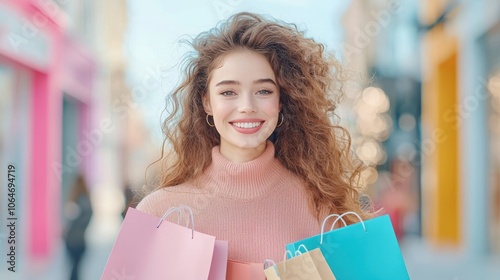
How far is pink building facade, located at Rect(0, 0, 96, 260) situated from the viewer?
6.73m

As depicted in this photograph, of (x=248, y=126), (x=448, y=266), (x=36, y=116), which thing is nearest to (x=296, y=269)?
(x=248, y=126)

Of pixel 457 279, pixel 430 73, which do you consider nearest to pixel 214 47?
pixel 457 279

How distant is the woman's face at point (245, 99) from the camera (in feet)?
6.42

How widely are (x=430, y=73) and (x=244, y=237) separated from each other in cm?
852

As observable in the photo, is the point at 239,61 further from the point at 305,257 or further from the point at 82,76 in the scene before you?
the point at 82,76

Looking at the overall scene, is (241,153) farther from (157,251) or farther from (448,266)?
(448,266)

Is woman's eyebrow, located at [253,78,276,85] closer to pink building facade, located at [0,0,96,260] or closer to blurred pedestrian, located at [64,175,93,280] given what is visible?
blurred pedestrian, located at [64,175,93,280]

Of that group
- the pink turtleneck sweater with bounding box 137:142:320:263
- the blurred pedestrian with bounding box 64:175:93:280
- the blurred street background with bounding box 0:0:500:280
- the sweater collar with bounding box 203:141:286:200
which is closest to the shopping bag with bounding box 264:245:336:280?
the pink turtleneck sweater with bounding box 137:142:320:263

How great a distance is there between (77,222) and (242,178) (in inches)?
204

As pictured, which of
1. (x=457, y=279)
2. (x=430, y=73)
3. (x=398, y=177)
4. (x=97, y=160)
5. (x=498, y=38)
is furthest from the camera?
(x=97, y=160)

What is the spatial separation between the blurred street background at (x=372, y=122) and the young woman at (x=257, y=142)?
240 centimetres

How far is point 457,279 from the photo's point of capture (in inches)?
251

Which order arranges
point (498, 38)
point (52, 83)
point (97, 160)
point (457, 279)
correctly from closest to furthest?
point (457, 279) → point (498, 38) → point (52, 83) → point (97, 160)

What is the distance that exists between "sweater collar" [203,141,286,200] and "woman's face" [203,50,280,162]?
59mm
